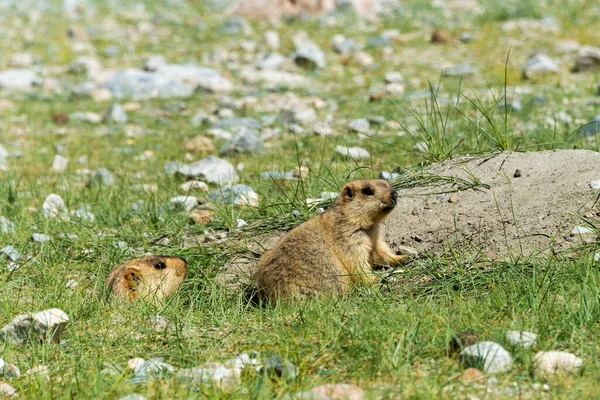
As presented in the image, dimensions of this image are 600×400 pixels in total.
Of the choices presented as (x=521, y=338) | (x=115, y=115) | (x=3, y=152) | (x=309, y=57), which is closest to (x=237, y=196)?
(x=521, y=338)

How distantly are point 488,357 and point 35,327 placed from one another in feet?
7.85

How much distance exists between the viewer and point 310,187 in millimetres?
6457

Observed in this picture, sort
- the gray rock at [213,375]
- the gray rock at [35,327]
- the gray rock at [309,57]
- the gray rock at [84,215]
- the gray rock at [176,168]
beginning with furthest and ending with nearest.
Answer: the gray rock at [309,57] < the gray rock at [176,168] < the gray rock at [84,215] < the gray rock at [35,327] < the gray rock at [213,375]

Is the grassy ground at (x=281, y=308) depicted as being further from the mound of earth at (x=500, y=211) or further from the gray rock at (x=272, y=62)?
the gray rock at (x=272, y=62)

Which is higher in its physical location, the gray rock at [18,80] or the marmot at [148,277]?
the marmot at [148,277]

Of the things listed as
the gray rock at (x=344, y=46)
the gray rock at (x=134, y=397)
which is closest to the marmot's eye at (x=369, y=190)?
the gray rock at (x=134, y=397)

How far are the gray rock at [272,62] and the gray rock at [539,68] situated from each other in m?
3.88

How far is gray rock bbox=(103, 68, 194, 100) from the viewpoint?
12336mm

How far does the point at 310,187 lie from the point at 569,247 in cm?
209

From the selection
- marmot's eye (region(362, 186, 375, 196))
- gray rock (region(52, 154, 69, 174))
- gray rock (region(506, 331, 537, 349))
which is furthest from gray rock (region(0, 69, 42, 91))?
gray rock (region(506, 331, 537, 349))

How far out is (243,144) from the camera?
902 centimetres

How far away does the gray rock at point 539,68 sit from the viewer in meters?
11.6

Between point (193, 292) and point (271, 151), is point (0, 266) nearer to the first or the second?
point (193, 292)

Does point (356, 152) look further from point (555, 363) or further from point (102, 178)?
point (555, 363)
